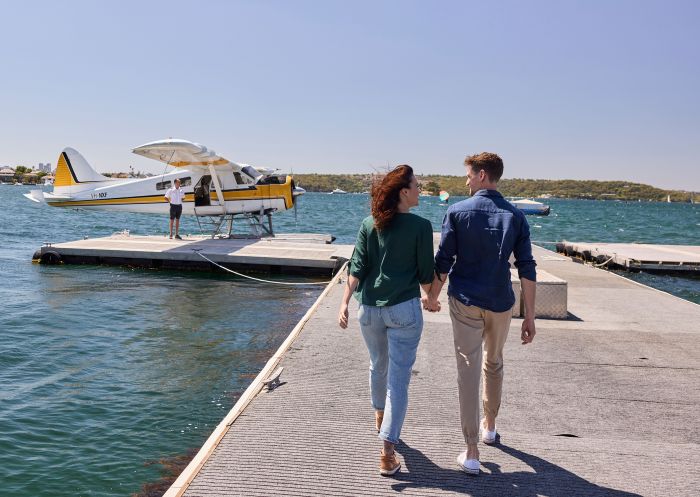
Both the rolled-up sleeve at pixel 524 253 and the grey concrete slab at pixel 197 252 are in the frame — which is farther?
the grey concrete slab at pixel 197 252

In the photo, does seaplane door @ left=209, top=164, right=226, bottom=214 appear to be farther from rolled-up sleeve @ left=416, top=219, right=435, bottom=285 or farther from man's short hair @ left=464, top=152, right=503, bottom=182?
rolled-up sleeve @ left=416, top=219, right=435, bottom=285

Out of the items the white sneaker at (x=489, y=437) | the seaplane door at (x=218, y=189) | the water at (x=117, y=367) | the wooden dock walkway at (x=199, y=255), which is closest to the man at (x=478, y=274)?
the white sneaker at (x=489, y=437)

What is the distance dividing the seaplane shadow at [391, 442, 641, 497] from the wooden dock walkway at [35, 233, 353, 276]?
10.9 meters

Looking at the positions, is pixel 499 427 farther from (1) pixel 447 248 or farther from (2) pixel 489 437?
(1) pixel 447 248

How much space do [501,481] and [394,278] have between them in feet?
3.95

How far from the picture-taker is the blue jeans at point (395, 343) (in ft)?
11.1

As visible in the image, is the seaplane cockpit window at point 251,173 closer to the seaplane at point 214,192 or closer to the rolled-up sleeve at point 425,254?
the seaplane at point 214,192

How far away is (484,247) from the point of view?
3.45 metres

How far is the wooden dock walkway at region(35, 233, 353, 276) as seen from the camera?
14539 millimetres

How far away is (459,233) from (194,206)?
53.9 ft

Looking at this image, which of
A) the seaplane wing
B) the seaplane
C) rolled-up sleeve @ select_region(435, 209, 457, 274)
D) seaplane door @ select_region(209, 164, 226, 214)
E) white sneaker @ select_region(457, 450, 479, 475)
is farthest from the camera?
the seaplane

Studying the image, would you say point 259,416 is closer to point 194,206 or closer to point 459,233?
point 459,233

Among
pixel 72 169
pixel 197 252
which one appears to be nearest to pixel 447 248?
pixel 197 252

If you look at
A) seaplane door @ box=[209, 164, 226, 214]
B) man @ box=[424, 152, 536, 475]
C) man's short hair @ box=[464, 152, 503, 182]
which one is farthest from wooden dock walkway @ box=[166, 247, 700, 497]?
seaplane door @ box=[209, 164, 226, 214]
